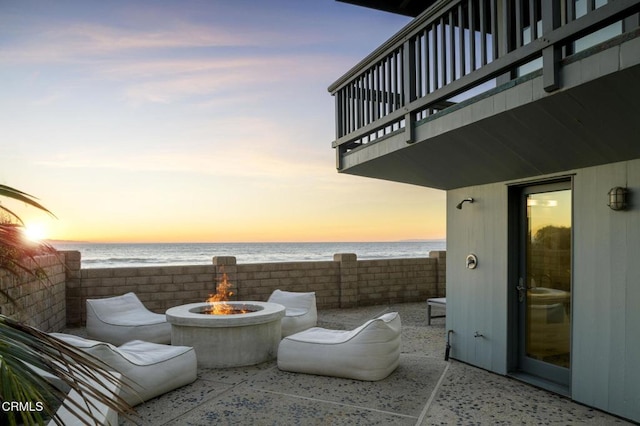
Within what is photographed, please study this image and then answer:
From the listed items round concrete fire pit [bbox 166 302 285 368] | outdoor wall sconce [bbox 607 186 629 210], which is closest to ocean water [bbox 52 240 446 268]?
round concrete fire pit [bbox 166 302 285 368]

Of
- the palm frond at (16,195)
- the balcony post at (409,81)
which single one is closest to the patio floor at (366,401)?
the balcony post at (409,81)

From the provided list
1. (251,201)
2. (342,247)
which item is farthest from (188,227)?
(342,247)

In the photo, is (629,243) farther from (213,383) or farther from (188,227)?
(188,227)

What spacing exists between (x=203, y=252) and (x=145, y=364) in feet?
142

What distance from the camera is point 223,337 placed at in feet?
19.2

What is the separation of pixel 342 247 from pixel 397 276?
148ft

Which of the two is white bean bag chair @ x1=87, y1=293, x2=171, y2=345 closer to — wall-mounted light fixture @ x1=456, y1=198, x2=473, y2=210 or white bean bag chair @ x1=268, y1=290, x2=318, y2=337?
white bean bag chair @ x1=268, y1=290, x2=318, y2=337

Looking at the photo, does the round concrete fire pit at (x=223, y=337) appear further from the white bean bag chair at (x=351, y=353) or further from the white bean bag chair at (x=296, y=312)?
the white bean bag chair at (x=296, y=312)

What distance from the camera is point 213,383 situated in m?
5.18

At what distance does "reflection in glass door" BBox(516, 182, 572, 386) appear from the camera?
4.89m

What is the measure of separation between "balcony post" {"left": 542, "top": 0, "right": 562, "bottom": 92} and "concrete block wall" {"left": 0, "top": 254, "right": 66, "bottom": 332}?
5.23 metres

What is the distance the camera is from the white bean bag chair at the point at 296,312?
7.20 meters

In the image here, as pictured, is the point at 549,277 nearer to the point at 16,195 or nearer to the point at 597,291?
the point at 597,291

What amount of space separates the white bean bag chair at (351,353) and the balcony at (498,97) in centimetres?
214
